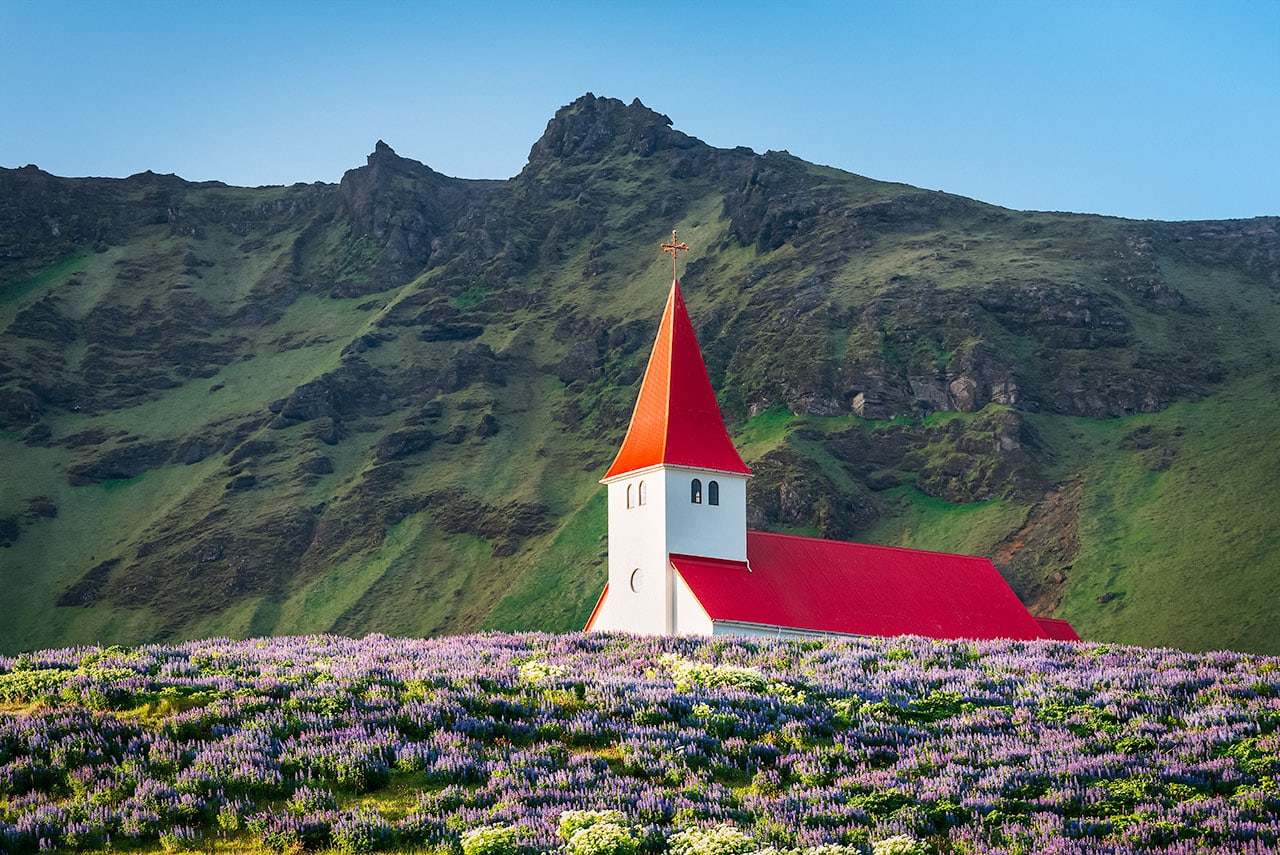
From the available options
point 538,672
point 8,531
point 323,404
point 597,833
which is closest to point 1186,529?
point 538,672

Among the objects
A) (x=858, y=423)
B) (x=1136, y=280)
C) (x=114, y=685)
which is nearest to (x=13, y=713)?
(x=114, y=685)

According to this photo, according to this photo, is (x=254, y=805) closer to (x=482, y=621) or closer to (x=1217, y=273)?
(x=482, y=621)

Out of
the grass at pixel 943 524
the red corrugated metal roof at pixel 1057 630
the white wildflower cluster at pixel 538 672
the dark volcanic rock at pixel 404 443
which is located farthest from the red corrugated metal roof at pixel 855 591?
the dark volcanic rock at pixel 404 443

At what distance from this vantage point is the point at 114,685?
77.5 ft

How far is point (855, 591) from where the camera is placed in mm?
66562

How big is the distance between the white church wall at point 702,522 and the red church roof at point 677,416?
2.70 feet

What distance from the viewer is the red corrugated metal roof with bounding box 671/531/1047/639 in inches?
2486

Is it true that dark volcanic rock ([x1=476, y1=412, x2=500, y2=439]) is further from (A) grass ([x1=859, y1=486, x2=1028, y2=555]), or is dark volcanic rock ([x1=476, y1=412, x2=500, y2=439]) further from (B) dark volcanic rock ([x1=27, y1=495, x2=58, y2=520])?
(A) grass ([x1=859, y1=486, x2=1028, y2=555])

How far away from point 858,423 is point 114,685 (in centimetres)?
14947

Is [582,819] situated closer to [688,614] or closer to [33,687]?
[33,687]

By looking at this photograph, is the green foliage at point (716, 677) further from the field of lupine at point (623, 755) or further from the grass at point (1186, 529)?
the grass at point (1186, 529)

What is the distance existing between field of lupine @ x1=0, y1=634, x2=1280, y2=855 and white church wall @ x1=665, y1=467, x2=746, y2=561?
36.8 metres

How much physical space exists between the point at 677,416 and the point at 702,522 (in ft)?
17.9

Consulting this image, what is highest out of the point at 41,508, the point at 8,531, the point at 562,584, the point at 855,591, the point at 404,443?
the point at 404,443
